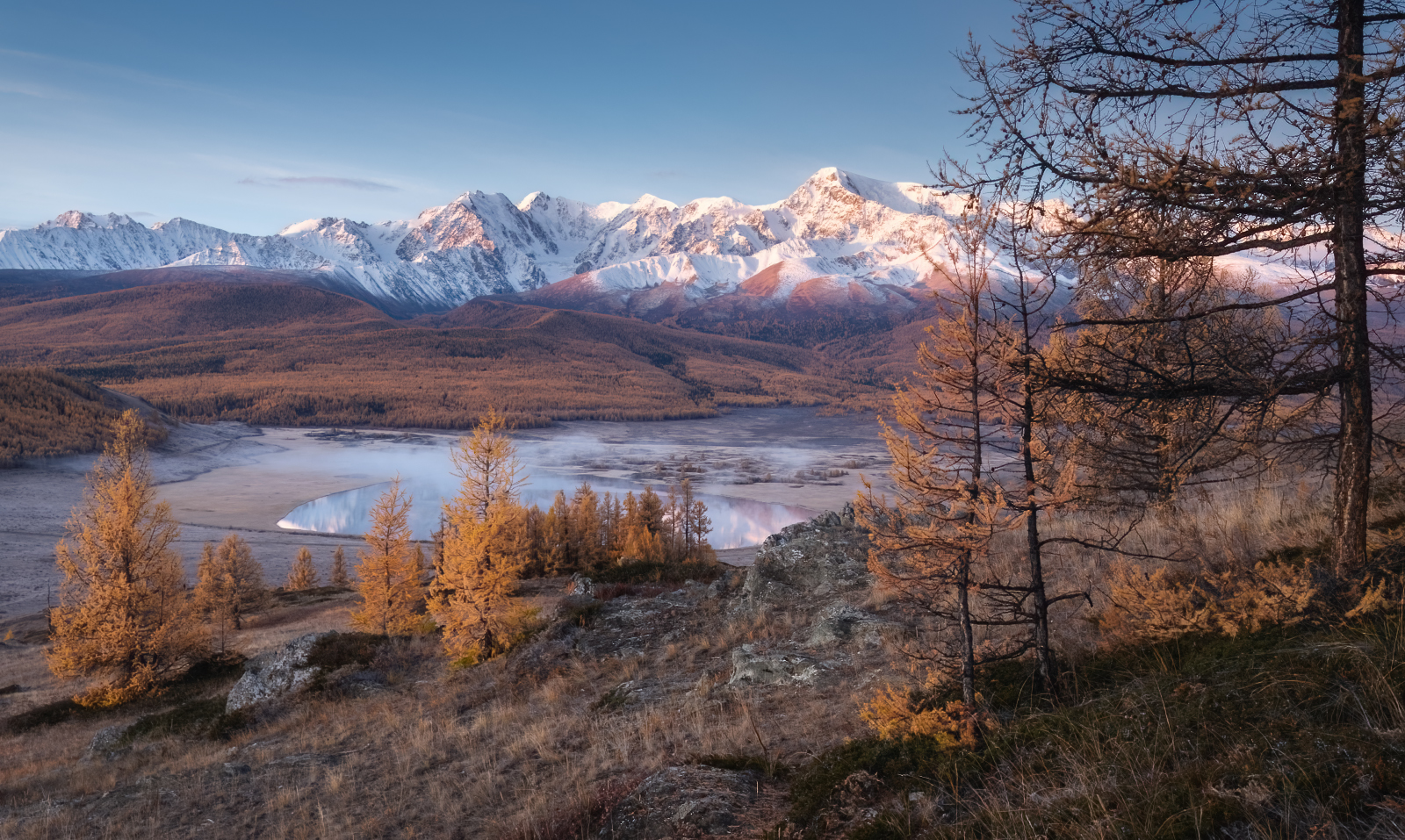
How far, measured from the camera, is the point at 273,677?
17.2m

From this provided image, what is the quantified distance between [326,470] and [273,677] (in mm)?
114141

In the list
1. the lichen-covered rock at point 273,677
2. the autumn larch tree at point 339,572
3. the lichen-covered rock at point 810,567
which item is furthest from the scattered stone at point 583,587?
the autumn larch tree at point 339,572

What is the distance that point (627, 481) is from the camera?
102562 mm

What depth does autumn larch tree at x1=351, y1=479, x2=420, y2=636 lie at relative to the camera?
2489cm

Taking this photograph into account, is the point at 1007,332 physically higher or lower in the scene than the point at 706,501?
higher

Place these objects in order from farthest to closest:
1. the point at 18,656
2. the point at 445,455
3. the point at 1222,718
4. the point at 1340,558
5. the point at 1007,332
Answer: the point at 445,455 < the point at 18,656 < the point at 1007,332 < the point at 1340,558 < the point at 1222,718

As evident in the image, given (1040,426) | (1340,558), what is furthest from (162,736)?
(1340,558)

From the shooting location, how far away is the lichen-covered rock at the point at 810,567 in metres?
16.6

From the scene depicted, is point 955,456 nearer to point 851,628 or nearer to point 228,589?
point 851,628

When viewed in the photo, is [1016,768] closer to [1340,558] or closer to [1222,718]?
[1222,718]

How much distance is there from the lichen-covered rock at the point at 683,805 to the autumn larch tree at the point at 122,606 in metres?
22.2

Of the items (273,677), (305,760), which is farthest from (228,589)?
(305,760)

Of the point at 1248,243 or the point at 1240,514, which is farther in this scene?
the point at 1240,514

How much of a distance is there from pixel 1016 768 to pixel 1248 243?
393 cm
